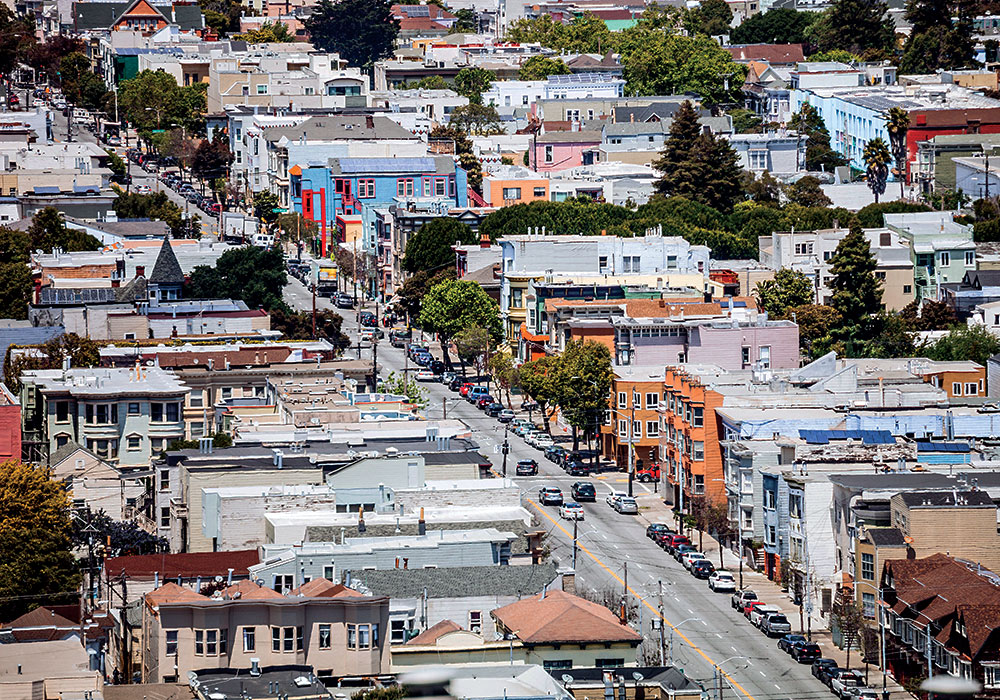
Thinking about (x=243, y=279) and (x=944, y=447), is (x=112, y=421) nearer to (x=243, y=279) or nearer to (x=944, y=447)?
(x=243, y=279)

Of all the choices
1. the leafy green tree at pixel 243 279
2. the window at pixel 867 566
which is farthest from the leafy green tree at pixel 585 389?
the window at pixel 867 566

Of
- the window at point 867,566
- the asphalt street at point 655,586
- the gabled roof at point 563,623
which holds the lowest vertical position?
the asphalt street at point 655,586

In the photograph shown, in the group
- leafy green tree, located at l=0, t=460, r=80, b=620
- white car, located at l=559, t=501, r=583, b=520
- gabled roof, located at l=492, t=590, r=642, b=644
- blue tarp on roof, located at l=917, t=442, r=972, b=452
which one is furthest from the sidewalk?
leafy green tree, located at l=0, t=460, r=80, b=620

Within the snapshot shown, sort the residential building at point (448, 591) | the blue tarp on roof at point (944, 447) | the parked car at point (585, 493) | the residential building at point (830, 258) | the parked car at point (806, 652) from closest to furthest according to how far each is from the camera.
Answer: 1. the residential building at point (448, 591)
2. the parked car at point (806, 652)
3. the blue tarp on roof at point (944, 447)
4. the parked car at point (585, 493)
5. the residential building at point (830, 258)

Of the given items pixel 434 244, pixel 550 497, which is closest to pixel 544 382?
pixel 550 497

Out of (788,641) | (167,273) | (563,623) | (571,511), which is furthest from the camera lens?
(167,273)

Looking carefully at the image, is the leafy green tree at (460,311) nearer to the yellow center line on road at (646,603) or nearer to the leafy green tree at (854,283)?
the leafy green tree at (854,283)

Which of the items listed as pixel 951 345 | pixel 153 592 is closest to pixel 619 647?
pixel 153 592
